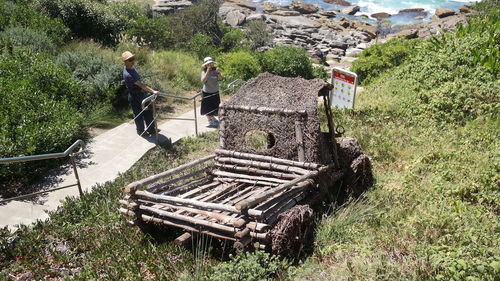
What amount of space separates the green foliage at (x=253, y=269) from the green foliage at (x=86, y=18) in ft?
44.9

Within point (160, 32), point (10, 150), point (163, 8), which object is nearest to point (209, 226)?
point (10, 150)

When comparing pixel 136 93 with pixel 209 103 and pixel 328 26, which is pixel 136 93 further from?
pixel 328 26

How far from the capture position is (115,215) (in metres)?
6.09

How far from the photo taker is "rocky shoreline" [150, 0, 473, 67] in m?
29.0

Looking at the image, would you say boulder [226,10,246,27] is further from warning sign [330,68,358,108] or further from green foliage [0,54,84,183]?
green foliage [0,54,84,183]

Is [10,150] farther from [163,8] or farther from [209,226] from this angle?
[163,8]

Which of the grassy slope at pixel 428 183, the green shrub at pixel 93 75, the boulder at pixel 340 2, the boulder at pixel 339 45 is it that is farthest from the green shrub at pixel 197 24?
the boulder at pixel 340 2

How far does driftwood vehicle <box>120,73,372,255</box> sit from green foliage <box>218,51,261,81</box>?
734 cm

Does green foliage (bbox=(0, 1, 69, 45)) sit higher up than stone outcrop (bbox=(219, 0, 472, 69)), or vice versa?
green foliage (bbox=(0, 1, 69, 45))

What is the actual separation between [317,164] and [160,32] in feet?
44.3

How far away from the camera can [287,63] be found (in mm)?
15625

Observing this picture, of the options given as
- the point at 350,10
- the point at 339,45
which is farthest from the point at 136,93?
the point at 350,10

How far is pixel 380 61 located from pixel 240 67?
5487mm

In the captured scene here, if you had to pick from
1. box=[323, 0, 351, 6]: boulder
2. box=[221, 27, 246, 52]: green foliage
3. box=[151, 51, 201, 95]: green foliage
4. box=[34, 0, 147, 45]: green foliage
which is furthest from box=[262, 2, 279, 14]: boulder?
box=[151, 51, 201, 95]: green foliage
